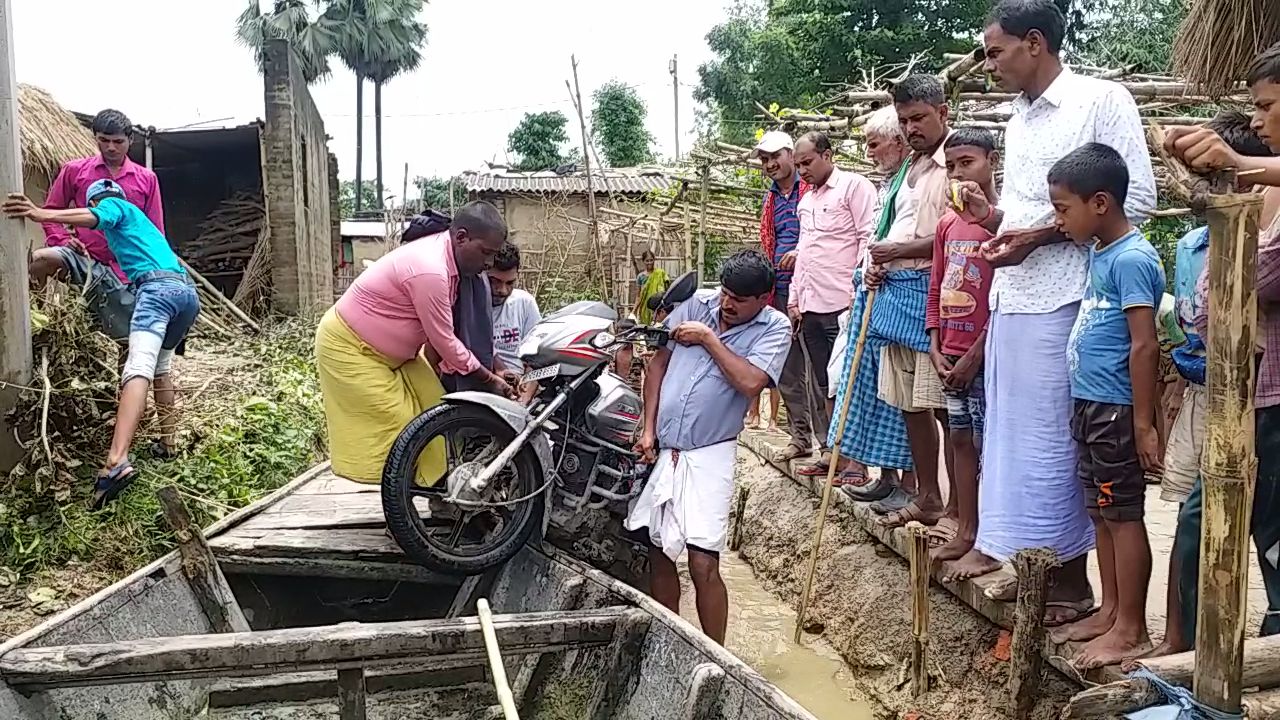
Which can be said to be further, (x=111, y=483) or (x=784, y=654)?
(x=784, y=654)

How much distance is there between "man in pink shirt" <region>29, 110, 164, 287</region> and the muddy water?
10.9 feet

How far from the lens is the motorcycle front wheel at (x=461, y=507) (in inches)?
140

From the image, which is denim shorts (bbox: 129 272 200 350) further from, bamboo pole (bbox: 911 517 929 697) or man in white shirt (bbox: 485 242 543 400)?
bamboo pole (bbox: 911 517 929 697)

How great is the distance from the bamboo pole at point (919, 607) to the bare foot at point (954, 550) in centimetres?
21

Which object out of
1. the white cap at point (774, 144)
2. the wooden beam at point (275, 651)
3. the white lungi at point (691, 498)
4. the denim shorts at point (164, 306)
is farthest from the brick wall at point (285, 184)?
the wooden beam at point (275, 651)

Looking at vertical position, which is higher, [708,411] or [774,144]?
[774,144]

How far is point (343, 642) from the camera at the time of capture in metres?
2.74

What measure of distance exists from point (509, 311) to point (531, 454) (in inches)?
69.3

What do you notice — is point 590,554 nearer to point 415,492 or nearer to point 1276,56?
point 415,492

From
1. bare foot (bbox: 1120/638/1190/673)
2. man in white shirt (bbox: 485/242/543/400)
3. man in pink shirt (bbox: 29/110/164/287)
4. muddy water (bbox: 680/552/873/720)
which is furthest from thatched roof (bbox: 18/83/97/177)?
bare foot (bbox: 1120/638/1190/673)

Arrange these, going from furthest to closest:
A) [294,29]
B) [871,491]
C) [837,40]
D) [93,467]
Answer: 1. [294,29]
2. [837,40]
3. [871,491]
4. [93,467]

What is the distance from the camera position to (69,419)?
419 cm

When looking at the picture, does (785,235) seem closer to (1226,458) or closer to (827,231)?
(827,231)

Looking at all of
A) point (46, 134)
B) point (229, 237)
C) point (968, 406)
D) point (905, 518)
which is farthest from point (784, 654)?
point (229, 237)
